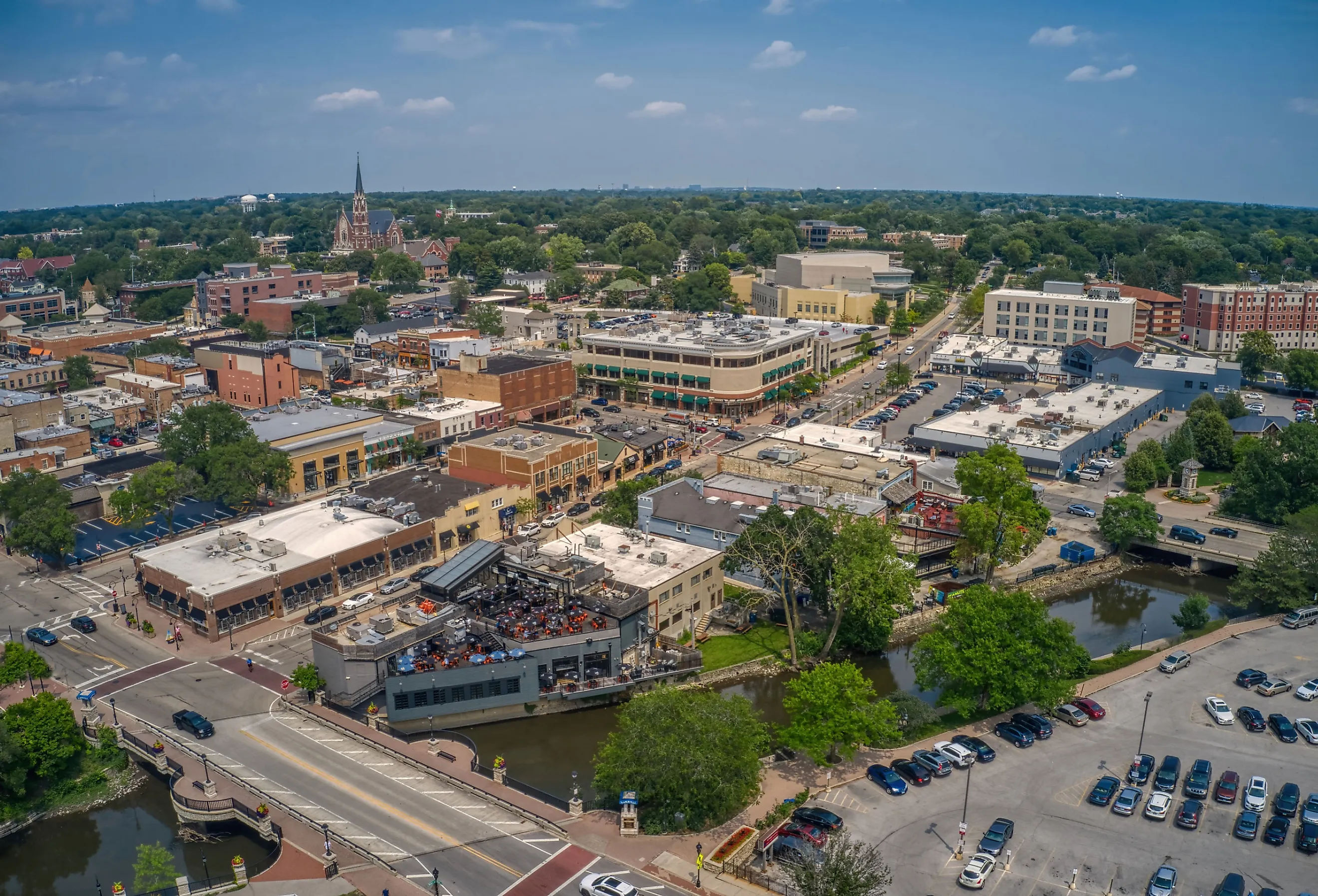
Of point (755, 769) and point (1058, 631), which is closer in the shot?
point (755, 769)

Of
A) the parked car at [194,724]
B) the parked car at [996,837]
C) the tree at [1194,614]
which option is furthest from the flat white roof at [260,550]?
the tree at [1194,614]

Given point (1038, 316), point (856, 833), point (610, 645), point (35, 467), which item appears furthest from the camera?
point (1038, 316)

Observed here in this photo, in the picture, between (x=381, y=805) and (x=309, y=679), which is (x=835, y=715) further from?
(x=309, y=679)

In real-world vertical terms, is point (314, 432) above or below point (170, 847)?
above

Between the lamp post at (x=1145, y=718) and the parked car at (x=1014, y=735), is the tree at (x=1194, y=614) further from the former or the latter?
the parked car at (x=1014, y=735)

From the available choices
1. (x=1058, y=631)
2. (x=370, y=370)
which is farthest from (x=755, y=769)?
(x=370, y=370)

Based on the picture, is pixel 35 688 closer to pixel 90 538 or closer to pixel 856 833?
pixel 90 538
